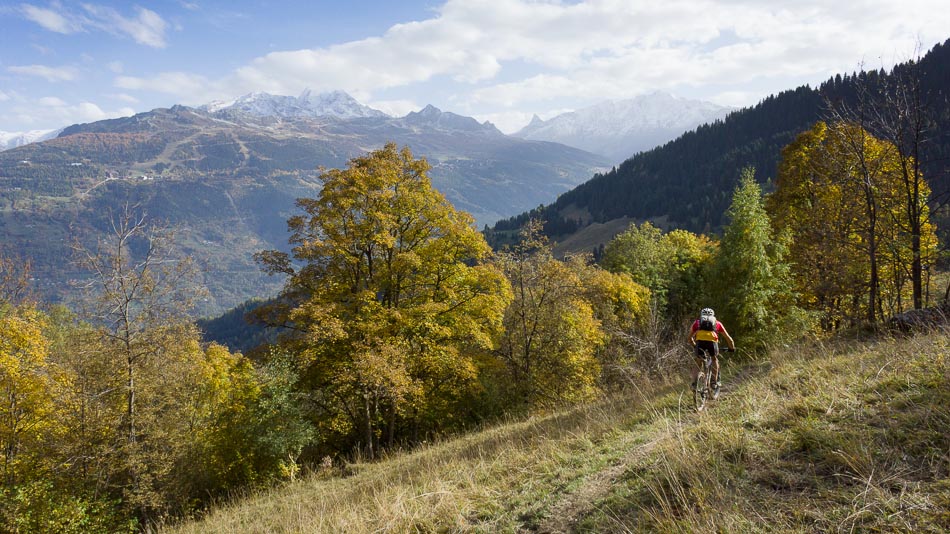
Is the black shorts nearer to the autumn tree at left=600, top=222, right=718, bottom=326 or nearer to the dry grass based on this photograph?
the dry grass

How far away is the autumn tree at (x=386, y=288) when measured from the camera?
59.9 ft

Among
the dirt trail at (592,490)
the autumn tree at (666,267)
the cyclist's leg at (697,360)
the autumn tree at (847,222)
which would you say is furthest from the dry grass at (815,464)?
the autumn tree at (666,267)

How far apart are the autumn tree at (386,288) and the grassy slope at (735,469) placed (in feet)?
30.8

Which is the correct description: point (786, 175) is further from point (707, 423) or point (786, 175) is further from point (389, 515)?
point (389, 515)

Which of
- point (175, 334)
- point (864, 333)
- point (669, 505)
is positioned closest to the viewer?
point (669, 505)

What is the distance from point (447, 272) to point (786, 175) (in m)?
19.5

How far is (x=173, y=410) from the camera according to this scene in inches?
719

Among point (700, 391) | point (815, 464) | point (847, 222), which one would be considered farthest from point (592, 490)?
point (847, 222)

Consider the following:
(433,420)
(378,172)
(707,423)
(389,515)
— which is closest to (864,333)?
(707,423)

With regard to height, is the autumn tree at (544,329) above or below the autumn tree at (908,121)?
below

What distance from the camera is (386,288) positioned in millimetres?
20891

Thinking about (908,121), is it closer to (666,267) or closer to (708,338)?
(708,338)

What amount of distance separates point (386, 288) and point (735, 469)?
17.6m

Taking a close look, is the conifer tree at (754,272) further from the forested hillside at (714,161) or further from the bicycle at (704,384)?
the forested hillside at (714,161)
